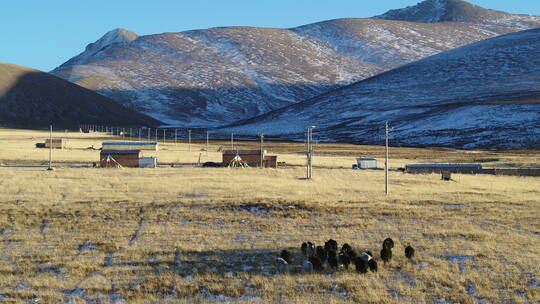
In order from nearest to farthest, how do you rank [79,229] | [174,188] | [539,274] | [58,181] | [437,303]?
[437,303] → [539,274] → [79,229] → [174,188] → [58,181]

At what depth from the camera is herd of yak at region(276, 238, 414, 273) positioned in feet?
56.7

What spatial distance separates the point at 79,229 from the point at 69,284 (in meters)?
8.27

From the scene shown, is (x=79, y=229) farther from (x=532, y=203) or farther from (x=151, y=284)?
(x=532, y=203)

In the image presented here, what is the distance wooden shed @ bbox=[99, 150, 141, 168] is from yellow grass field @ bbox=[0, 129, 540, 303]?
68.9 ft

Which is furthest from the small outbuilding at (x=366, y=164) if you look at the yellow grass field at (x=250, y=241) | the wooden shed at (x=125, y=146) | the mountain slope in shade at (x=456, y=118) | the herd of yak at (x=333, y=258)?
the mountain slope in shade at (x=456, y=118)

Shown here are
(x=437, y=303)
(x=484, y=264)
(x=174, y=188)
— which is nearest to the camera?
(x=437, y=303)

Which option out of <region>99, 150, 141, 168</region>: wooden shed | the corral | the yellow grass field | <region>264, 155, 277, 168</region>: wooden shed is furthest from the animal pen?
the yellow grass field

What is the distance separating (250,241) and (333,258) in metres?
4.86

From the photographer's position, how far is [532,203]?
31938 millimetres

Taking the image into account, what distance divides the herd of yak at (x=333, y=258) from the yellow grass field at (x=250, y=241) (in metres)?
0.28

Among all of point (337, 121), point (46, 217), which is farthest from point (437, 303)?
point (337, 121)

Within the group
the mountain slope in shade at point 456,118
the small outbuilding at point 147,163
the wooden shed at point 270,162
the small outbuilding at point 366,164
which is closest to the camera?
the small outbuilding at point 147,163

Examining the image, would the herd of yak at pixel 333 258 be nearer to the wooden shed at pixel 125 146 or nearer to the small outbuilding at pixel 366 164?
the small outbuilding at pixel 366 164

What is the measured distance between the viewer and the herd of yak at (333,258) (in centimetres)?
1728
